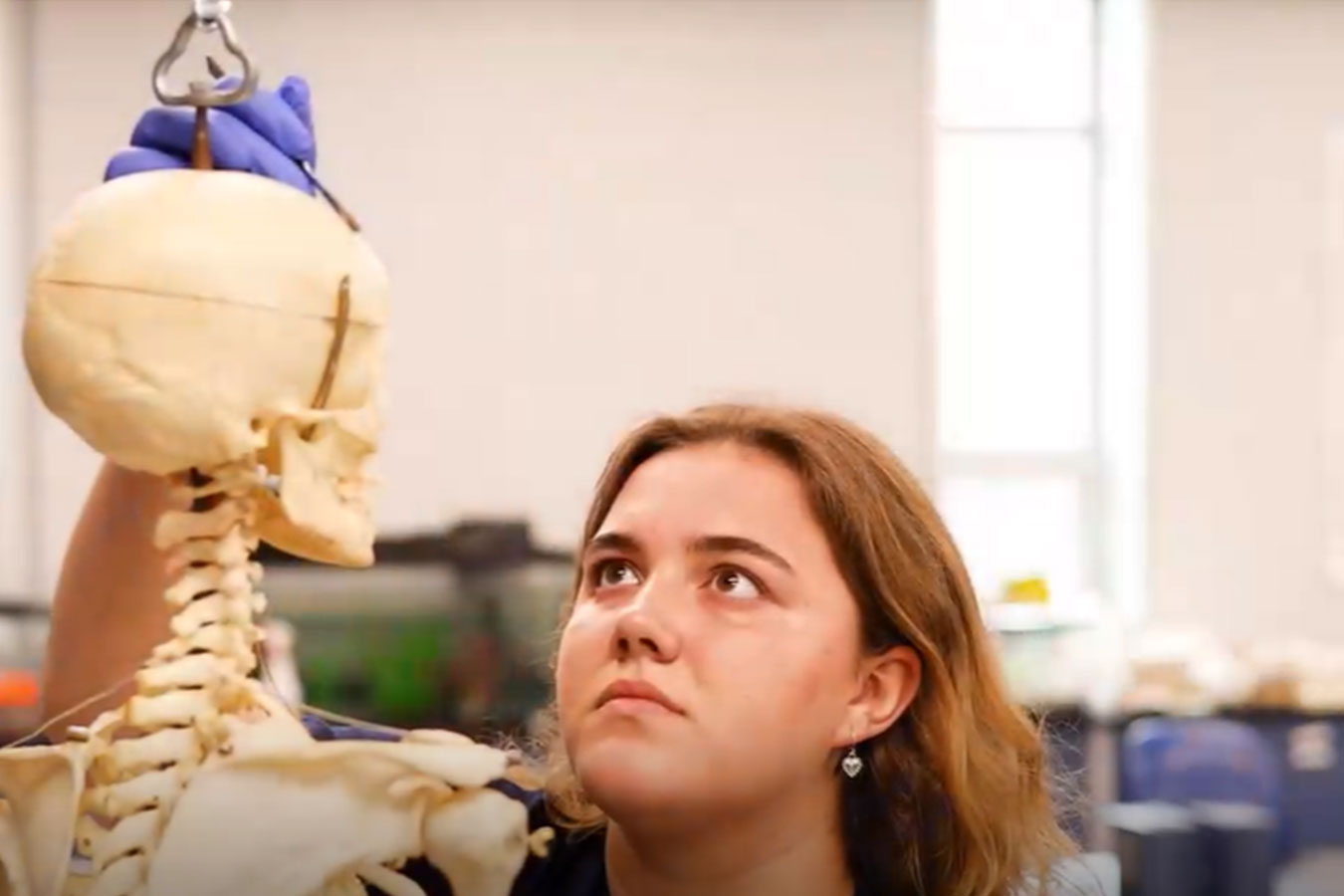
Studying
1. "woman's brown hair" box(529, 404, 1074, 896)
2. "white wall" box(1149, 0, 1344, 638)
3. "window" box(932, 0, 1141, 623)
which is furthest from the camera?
"window" box(932, 0, 1141, 623)

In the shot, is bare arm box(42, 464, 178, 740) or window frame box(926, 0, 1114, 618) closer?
bare arm box(42, 464, 178, 740)

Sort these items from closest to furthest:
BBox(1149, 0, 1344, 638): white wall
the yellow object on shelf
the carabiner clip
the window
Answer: the carabiner clip → the yellow object on shelf → BBox(1149, 0, 1344, 638): white wall → the window

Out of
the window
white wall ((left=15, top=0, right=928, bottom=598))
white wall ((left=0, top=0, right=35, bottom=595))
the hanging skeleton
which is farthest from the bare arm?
the window

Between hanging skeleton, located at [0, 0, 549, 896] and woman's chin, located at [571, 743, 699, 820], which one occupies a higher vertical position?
hanging skeleton, located at [0, 0, 549, 896]

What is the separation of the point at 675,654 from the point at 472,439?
2922 millimetres

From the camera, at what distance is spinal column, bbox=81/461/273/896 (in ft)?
2.15

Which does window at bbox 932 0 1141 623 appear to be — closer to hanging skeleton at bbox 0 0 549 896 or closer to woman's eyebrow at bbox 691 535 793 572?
woman's eyebrow at bbox 691 535 793 572

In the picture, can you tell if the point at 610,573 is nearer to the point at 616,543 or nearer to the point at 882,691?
the point at 616,543

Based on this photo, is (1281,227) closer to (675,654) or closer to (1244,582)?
(1244,582)

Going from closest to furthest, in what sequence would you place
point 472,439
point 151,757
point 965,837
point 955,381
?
point 151,757 → point 965,837 → point 472,439 → point 955,381

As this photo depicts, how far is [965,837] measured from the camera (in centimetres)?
97

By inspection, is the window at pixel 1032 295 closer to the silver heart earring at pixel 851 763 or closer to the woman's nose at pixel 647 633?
the silver heart earring at pixel 851 763

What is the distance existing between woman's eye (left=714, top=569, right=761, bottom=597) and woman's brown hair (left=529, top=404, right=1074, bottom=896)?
7 centimetres

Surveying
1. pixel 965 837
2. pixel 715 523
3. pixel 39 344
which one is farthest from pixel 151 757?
pixel 965 837
